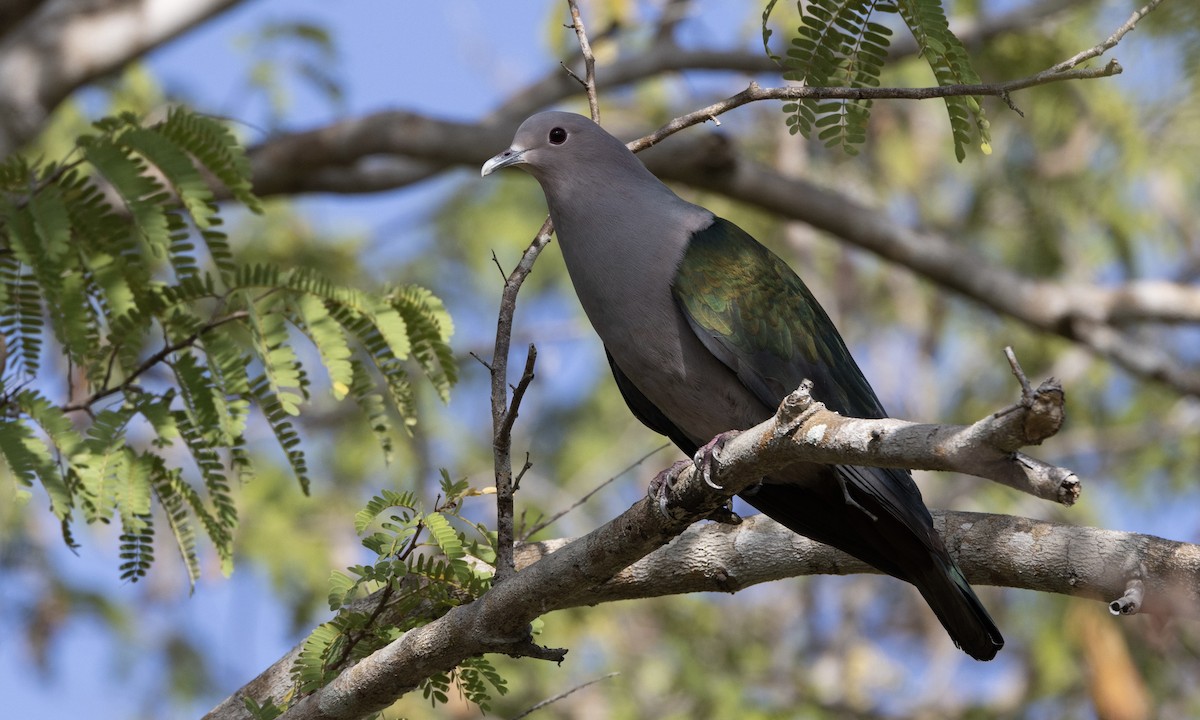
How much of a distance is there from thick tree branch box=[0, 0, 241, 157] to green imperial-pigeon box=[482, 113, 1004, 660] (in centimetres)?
425

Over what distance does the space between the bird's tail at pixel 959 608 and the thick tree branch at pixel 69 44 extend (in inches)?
220

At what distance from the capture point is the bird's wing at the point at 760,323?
4070mm

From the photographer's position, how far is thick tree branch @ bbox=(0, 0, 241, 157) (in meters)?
7.22

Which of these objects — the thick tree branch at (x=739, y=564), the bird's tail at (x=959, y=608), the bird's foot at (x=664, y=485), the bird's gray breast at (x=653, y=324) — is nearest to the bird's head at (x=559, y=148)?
the bird's gray breast at (x=653, y=324)

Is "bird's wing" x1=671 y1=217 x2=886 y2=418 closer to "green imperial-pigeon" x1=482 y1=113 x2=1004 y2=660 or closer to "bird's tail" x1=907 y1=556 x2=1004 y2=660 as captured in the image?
"green imperial-pigeon" x1=482 y1=113 x2=1004 y2=660

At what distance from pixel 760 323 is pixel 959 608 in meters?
1.09

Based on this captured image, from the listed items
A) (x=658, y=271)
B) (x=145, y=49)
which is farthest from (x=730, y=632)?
(x=658, y=271)

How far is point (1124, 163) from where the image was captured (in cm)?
1009

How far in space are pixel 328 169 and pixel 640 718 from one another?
13.4ft

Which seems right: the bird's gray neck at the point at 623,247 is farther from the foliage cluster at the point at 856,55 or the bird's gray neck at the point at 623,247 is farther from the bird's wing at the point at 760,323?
the foliage cluster at the point at 856,55

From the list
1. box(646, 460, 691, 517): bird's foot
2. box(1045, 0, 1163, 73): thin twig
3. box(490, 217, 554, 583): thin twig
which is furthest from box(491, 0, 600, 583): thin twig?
box(1045, 0, 1163, 73): thin twig

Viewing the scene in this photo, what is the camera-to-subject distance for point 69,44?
24.5ft

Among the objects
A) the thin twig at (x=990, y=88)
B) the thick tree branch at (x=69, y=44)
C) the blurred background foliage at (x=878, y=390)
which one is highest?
the thick tree branch at (x=69, y=44)

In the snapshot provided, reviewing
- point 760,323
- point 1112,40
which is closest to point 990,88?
point 1112,40
